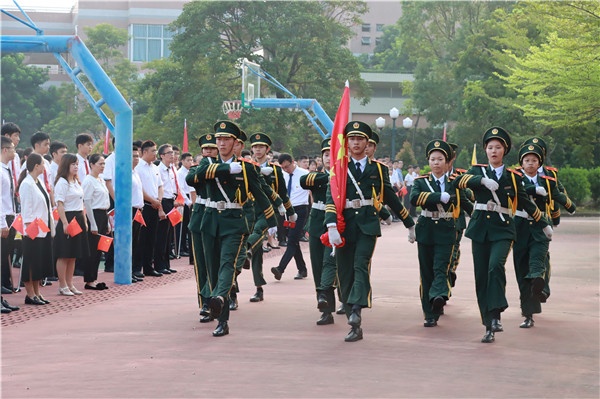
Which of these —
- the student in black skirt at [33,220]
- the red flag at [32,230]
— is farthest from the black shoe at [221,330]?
the red flag at [32,230]

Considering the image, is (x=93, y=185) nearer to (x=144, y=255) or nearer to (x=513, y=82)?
(x=144, y=255)

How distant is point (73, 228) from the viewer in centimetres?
1343

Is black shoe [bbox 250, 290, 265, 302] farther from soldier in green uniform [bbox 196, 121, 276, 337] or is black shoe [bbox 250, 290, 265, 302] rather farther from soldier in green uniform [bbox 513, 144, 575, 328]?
soldier in green uniform [bbox 513, 144, 575, 328]

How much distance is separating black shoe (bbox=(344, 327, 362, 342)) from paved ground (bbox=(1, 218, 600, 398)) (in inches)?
2.7

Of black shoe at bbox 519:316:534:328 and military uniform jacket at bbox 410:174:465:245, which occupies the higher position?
military uniform jacket at bbox 410:174:465:245

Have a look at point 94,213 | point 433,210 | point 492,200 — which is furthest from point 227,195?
point 94,213

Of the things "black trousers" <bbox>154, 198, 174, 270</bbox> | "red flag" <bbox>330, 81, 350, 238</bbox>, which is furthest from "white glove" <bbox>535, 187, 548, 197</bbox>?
"black trousers" <bbox>154, 198, 174, 270</bbox>

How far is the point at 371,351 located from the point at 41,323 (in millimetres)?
3693

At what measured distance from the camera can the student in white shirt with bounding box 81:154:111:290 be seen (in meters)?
14.4

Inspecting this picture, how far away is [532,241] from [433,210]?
1.11 meters

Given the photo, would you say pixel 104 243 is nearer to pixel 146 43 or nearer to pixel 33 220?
pixel 33 220

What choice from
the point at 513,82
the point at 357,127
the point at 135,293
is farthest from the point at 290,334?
the point at 513,82

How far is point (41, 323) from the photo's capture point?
1115 cm

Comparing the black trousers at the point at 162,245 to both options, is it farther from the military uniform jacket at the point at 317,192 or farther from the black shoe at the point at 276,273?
the military uniform jacket at the point at 317,192
